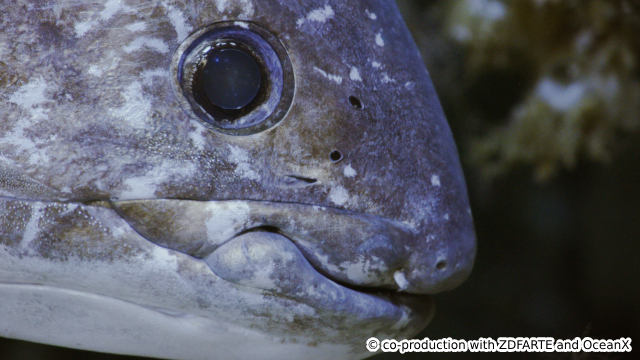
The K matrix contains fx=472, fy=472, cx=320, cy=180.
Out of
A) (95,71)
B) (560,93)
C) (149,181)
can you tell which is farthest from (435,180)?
(560,93)

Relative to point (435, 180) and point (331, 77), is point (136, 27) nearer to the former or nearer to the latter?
point (331, 77)

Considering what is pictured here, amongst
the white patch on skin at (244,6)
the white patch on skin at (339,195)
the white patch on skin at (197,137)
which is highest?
the white patch on skin at (244,6)

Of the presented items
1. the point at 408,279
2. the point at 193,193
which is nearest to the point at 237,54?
the point at 193,193

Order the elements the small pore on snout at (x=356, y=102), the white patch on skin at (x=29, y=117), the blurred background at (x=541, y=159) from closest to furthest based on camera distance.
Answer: the white patch on skin at (x=29, y=117) < the small pore on snout at (x=356, y=102) < the blurred background at (x=541, y=159)

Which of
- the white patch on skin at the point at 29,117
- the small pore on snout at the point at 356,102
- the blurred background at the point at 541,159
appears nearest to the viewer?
the white patch on skin at the point at 29,117

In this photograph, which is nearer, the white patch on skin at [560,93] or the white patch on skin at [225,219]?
the white patch on skin at [225,219]

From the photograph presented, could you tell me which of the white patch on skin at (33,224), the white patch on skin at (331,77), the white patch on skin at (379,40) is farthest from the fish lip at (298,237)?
the white patch on skin at (379,40)

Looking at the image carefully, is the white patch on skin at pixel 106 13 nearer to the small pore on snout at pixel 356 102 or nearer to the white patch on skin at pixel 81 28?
the white patch on skin at pixel 81 28

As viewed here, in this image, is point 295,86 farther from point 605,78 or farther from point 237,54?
point 605,78
